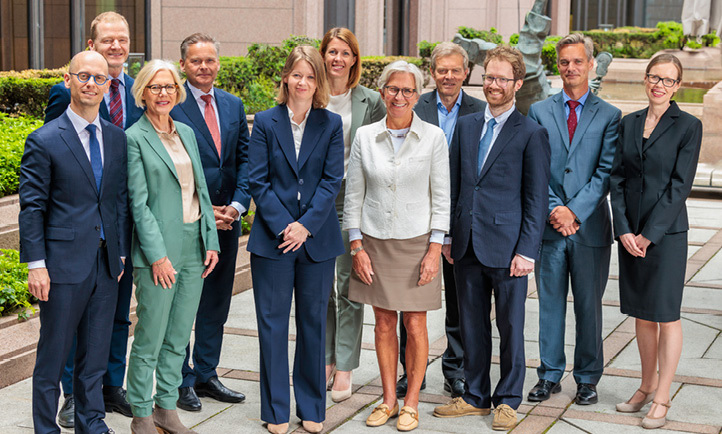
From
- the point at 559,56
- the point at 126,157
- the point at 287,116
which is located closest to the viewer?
the point at 126,157

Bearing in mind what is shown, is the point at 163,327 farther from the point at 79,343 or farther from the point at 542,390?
the point at 542,390

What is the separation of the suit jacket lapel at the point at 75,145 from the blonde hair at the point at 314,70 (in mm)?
1281

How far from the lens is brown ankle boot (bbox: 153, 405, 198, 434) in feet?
17.8

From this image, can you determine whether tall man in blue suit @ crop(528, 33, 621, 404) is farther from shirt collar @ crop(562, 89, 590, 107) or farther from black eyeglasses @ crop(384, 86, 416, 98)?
black eyeglasses @ crop(384, 86, 416, 98)

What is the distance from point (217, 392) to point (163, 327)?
97 cm

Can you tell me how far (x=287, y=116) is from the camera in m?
5.59

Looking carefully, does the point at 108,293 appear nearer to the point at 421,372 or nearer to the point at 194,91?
the point at 194,91

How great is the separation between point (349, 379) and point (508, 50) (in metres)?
2.40

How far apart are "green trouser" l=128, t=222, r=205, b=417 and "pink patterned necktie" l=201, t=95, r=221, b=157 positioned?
0.76 metres

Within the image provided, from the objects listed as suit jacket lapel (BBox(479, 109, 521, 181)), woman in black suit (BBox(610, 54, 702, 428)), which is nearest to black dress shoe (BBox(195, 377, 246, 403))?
suit jacket lapel (BBox(479, 109, 521, 181))

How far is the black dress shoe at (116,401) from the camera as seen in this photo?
19.1 feet

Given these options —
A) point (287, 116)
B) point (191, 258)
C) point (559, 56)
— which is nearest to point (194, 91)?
point (287, 116)

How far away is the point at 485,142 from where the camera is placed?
18.9 ft

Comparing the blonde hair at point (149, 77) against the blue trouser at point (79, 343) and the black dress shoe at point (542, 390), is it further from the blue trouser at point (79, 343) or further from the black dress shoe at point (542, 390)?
the black dress shoe at point (542, 390)
